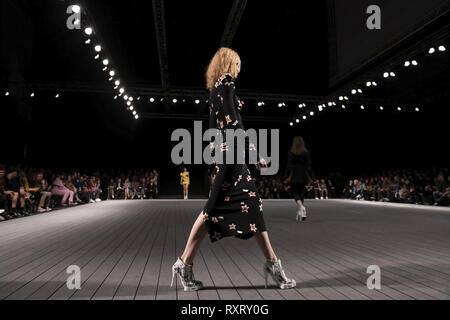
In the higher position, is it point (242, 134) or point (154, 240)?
point (242, 134)

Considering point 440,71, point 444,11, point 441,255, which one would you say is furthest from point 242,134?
point 440,71

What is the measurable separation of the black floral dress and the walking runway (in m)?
0.37

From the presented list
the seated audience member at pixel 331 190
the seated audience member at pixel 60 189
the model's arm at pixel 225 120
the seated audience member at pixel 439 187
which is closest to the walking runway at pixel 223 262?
the model's arm at pixel 225 120

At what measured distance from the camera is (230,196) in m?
2.12

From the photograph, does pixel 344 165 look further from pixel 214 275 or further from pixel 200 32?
pixel 214 275

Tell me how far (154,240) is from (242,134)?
2.49 meters

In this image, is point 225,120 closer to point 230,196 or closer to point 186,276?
point 230,196

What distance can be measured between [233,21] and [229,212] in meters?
8.11

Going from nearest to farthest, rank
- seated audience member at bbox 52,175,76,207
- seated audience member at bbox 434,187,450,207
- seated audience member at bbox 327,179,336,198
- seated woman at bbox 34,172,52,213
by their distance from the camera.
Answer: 1. seated woman at bbox 34,172,52,213
2. seated audience member at bbox 52,175,76,207
3. seated audience member at bbox 434,187,450,207
4. seated audience member at bbox 327,179,336,198

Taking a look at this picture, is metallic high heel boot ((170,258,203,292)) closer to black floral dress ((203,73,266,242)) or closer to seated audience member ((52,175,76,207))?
black floral dress ((203,73,266,242))

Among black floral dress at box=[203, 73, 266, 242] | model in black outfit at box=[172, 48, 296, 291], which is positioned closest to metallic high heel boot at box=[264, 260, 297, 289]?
model in black outfit at box=[172, 48, 296, 291]

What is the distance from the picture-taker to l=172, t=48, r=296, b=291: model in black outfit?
2094mm

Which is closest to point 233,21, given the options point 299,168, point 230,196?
point 299,168

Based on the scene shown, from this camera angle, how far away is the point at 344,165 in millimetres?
18812
